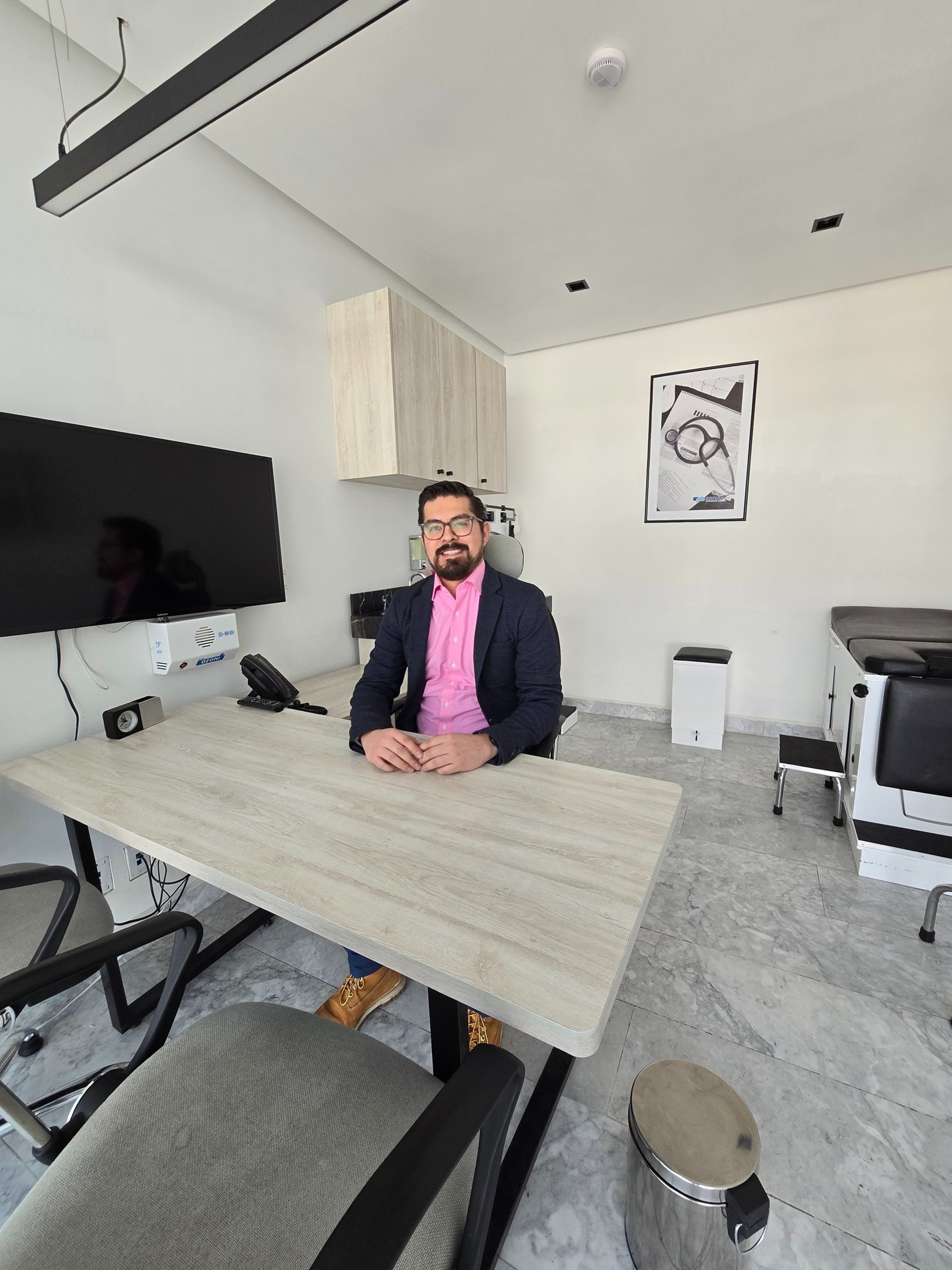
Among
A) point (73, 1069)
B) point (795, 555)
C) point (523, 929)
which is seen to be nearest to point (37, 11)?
point (523, 929)

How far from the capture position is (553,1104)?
1.24m

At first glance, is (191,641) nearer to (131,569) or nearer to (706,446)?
(131,569)

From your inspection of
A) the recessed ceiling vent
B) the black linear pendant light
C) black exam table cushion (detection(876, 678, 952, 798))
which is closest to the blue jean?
black exam table cushion (detection(876, 678, 952, 798))

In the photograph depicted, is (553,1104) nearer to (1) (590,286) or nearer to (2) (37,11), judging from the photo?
(2) (37,11)

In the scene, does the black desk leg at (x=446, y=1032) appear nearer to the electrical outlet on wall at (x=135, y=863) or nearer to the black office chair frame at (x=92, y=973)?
the black office chair frame at (x=92, y=973)

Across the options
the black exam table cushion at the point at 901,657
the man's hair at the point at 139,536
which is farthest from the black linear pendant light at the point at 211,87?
the black exam table cushion at the point at 901,657

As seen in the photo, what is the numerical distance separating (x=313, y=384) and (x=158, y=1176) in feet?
8.76

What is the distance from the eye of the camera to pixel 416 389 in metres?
2.59

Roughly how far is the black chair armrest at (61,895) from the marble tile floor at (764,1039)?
590 mm

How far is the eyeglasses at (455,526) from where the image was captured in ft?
5.26

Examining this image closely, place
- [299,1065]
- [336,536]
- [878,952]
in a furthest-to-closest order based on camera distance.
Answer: [336,536] < [878,952] < [299,1065]

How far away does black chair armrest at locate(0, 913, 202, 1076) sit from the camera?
762 mm

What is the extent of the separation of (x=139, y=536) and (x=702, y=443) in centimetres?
351

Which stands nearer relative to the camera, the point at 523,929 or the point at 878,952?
the point at 523,929
